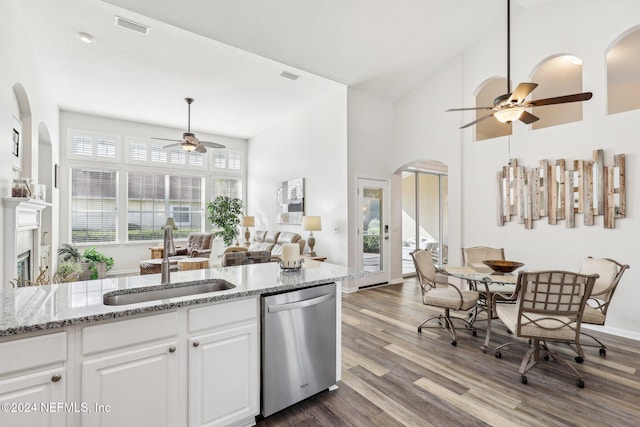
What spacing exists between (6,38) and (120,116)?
4255 mm

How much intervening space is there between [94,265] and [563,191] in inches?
316

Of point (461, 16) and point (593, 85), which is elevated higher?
point (461, 16)

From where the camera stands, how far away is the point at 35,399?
135cm

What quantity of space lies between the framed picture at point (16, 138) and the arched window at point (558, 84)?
6721 millimetres

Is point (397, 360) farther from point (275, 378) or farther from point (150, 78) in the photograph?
point (150, 78)

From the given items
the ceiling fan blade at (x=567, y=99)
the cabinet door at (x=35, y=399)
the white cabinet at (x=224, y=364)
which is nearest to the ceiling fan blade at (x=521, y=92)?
the ceiling fan blade at (x=567, y=99)

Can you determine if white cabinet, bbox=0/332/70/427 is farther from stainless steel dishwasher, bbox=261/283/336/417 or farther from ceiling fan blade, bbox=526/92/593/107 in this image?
ceiling fan blade, bbox=526/92/593/107

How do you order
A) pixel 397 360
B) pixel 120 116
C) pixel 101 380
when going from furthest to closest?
1. pixel 120 116
2. pixel 397 360
3. pixel 101 380

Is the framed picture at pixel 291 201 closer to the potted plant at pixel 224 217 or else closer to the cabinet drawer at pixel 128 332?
the potted plant at pixel 224 217

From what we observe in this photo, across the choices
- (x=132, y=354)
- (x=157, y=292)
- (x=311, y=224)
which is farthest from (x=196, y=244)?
(x=132, y=354)

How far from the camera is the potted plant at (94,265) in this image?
5973 mm

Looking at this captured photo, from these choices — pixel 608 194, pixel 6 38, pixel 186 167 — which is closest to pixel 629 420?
pixel 608 194

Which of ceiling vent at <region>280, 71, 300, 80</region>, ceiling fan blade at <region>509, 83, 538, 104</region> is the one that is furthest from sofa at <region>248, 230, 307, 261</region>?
ceiling fan blade at <region>509, 83, 538, 104</region>

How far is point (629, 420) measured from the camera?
2105 mm
